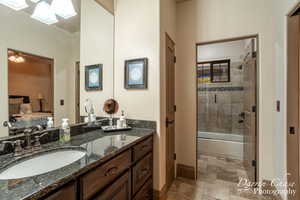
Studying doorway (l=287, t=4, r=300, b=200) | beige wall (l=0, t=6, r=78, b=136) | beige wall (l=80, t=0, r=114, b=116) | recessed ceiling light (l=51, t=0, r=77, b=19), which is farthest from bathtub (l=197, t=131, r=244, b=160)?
recessed ceiling light (l=51, t=0, r=77, b=19)

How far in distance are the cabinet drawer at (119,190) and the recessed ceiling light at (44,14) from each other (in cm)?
149

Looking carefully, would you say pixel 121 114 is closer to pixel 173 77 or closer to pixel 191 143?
pixel 173 77

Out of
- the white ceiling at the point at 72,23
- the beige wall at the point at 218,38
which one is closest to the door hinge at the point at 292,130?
the beige wall at the point at 218,38

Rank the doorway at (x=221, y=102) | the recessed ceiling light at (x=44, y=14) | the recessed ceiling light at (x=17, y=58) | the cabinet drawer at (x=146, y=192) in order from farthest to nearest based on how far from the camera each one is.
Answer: the doorway at (x=221, y=102)
the cabinet drawer at (x=146, y=192)
the recessed ceiling light at (x=44, y=14)
the recessed ceiling light at (x=17, y=58)

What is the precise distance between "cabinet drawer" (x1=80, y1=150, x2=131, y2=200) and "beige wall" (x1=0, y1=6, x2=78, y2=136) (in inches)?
29.1

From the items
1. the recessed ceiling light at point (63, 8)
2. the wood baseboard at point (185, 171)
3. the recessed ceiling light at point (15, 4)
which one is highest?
the recessed ceiling light at point (63, 8)

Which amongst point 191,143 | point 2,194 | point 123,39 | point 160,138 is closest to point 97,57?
point 123,39

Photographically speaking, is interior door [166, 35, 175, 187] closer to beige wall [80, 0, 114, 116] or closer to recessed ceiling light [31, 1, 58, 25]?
beige wall [80, 0, 114, 116]

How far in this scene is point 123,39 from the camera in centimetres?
192

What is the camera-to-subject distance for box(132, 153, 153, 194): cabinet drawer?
1.34 m

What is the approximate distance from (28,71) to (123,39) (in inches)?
44.0

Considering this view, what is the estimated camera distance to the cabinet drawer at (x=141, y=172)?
4.40 ft

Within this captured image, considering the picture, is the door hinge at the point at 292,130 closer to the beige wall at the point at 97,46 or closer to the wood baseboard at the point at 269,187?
the wood baseboard at the point at 269,187

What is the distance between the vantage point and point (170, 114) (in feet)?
6.92
